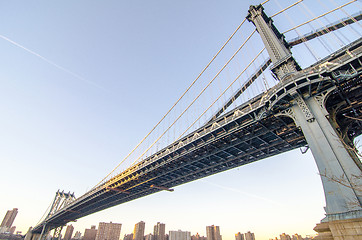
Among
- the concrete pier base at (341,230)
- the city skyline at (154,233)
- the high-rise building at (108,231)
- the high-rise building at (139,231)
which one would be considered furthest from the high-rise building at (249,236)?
the concrete pier base at (341,230)

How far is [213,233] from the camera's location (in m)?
137

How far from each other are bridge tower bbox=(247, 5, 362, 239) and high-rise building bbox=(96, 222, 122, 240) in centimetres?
17236

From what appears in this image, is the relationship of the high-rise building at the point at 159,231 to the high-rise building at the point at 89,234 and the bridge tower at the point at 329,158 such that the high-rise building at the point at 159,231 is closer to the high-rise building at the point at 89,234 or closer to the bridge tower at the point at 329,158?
the high-rise building at the point at 89,234

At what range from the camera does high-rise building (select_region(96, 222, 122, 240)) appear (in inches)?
5588

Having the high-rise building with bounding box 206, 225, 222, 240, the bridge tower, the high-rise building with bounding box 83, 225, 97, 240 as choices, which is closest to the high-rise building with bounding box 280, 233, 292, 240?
the high-rise building with bounding box 206, 225, 222, 240

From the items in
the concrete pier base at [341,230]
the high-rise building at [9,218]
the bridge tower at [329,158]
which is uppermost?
the high-rise building at [9,218]

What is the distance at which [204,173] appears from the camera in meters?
29.8

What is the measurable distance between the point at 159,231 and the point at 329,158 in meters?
158

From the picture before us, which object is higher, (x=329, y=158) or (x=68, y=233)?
(x=68, y=233)

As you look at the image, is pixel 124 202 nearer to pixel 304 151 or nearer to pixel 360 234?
pixel 304 151

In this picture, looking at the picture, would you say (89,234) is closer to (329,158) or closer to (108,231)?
(108,231)

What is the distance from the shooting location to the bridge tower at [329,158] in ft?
27.9

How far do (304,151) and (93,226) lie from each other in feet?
676

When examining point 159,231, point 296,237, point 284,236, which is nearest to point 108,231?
point 159,231
